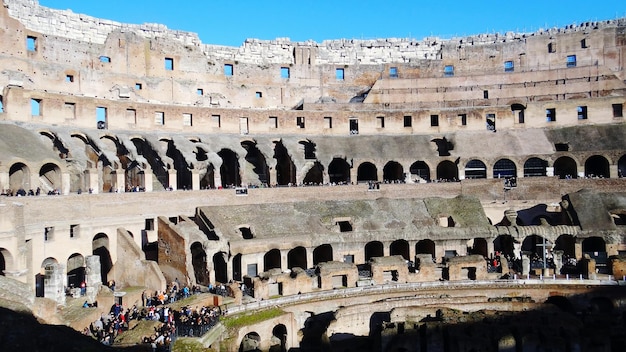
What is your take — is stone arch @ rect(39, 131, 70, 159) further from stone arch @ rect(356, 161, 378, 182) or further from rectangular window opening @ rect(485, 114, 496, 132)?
rectangular window opening @ rect(485, 114, 496, 132)

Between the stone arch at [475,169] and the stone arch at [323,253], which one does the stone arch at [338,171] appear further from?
the stone arch at [323,253]

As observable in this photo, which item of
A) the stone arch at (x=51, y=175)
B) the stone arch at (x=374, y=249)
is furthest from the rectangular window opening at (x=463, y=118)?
the stone arch at (x=51, y=175)

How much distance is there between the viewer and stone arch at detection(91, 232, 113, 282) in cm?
3203

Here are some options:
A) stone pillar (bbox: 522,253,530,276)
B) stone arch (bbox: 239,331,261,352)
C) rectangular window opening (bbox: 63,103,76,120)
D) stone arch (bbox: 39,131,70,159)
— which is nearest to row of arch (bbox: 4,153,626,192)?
stone arch (bbox: 39,131,70,159)

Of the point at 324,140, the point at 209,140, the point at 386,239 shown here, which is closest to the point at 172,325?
the point at 386,239

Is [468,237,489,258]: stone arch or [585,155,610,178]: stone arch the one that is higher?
[585,155,610,178]: stone arch

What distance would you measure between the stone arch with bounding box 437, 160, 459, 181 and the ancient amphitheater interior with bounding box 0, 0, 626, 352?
0.20 meters

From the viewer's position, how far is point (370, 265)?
3064 centimetres

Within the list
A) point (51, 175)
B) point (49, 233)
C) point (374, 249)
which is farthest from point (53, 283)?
point (374, 249)

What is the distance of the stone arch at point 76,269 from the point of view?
31.7 m

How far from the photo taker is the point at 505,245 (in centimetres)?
3672

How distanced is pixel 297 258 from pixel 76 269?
44.9 ft

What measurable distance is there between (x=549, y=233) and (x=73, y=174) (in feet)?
103

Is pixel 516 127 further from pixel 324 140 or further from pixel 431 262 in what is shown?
pixel 431 262
